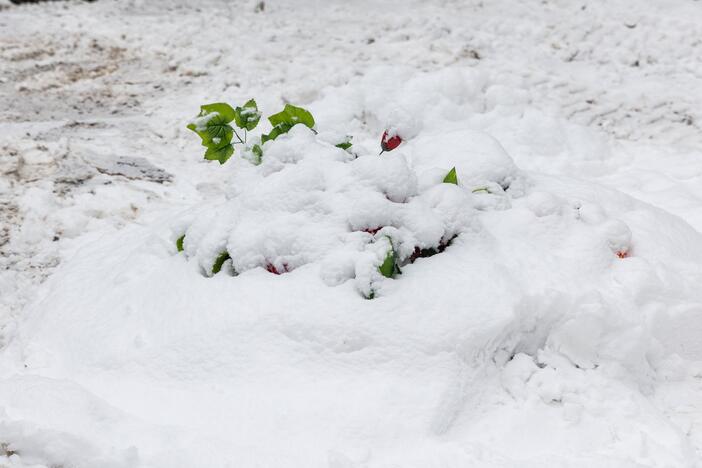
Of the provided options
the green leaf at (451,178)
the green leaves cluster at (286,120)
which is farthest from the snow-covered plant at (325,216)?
the green leaves cluster at (286,120)

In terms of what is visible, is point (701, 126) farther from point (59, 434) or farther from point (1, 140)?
point (1, 140)

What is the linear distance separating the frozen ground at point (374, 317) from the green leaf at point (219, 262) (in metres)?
0.09

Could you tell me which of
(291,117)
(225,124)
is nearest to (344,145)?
(291,117)

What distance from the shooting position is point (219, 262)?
2.32 metres

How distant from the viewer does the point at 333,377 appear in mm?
1981

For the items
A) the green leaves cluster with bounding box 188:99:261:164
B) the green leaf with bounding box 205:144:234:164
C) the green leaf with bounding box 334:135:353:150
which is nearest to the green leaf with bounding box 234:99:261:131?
the green leaves cluster with bounding box 188:99:261:164

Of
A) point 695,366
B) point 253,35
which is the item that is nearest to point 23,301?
point 695,366

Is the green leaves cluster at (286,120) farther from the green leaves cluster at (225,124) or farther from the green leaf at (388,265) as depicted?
the green leaf at (388,265)

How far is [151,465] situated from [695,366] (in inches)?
66.9

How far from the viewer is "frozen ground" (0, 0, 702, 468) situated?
1825 mm

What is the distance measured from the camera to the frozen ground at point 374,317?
183 cm

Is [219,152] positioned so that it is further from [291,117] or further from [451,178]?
[451,178]

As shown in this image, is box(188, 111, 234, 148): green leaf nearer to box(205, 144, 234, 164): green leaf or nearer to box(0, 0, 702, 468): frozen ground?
box(205, 144, 234, 164): green leaf

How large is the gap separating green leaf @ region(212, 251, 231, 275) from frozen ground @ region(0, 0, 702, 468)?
0.09m
